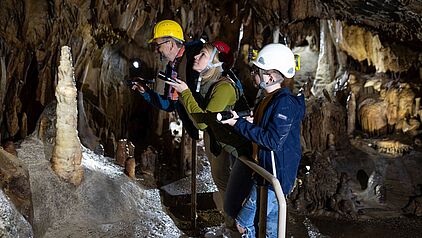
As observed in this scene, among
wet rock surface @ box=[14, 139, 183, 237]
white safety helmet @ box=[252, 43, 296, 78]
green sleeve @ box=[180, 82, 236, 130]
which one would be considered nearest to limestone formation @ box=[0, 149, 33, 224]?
wet rock surface @ box=[14, 139, 183, 237]

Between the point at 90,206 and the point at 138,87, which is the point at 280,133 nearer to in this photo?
the point at 138,87

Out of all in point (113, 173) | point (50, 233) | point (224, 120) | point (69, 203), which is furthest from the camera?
point (113, 173)

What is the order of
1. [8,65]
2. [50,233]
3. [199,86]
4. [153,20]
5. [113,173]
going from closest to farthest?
[199,86] < [50,233] < [113,173] < [8,65] < [153,20]

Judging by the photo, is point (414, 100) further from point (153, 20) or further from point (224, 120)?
point (224, 120)

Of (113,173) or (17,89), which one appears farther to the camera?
(17,89)

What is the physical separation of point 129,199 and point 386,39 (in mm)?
8162

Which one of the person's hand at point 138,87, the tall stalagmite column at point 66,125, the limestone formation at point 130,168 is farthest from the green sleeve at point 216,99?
the limestone formation at point 130,168

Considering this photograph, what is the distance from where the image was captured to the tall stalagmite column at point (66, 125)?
15.0 feet

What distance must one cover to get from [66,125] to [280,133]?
290 centimetres

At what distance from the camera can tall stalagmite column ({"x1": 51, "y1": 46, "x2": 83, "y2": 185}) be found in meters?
4.58

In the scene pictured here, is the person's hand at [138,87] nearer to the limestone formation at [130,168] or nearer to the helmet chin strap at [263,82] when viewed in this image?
the helmet chin strap at [263,82]

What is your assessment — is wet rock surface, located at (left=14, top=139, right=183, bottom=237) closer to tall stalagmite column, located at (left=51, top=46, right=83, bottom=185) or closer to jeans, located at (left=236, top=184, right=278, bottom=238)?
tall stalagmite column, located at (left=51, top=46, right=83, bottom=185)

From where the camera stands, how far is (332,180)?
849 centimetres

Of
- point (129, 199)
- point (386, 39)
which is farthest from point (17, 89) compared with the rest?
point (386, 39)
